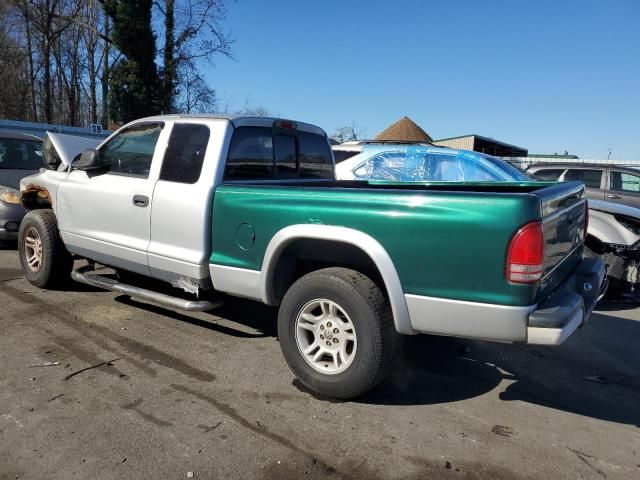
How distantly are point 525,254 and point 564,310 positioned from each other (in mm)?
433

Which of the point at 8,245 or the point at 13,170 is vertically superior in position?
the point at 13,170

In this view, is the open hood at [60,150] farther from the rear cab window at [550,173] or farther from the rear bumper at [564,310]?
the rear cab window at [550,173]

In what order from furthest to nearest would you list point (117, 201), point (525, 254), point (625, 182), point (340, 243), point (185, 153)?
1. point (625, 182)
2. point (117, 201)
3. point (185, 153)
4. point (340, 243)
5. point (525, 254)

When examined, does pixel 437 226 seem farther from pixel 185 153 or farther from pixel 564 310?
pixel 185 153

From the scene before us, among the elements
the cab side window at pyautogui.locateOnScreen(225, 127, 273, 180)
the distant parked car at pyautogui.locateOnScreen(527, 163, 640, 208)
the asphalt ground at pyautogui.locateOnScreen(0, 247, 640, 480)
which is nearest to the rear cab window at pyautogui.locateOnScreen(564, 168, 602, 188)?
the distant parked car at pyautogui.locateOnScreen(527, 163, 640, 208)

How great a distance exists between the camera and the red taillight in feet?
8.98

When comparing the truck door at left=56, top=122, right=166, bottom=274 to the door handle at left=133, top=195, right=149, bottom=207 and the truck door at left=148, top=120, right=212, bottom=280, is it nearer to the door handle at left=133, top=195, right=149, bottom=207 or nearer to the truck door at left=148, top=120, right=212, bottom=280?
the door handle at left=133, top=195, right=149, bottom=207

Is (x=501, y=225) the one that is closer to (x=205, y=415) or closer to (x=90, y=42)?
(x=205, y=415)

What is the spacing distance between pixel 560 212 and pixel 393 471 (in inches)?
75.0

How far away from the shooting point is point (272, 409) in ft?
10.8

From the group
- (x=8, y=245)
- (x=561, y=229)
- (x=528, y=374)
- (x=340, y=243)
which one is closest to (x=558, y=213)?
(x=561, y=229)

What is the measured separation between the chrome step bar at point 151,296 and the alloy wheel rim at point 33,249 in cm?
65

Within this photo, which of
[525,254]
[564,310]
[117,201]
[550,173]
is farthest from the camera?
[550,173]

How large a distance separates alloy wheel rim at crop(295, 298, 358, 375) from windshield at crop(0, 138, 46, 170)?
7344mm
